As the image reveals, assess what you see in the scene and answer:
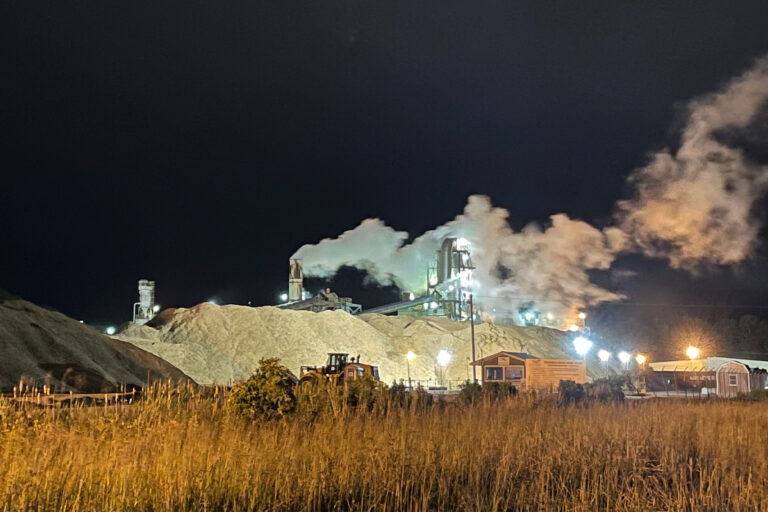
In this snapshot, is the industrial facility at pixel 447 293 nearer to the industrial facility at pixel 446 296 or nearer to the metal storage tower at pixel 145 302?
the industrial facility at pixel 446 296

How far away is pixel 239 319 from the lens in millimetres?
66500

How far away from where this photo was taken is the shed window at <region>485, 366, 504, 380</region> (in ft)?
151

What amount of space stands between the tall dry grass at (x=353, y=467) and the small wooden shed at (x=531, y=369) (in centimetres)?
3639

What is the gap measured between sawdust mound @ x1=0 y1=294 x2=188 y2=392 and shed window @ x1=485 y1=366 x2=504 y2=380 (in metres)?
21.6

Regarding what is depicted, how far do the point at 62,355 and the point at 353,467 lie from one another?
3608 centimetres

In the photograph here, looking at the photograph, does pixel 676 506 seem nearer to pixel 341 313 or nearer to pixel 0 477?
pixel 0 477

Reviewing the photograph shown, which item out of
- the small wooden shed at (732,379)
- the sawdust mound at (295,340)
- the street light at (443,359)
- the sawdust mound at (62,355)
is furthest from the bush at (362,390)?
the street light at (443,359)

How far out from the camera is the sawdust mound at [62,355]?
32.5 meters

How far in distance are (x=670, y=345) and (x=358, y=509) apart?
96835 mm

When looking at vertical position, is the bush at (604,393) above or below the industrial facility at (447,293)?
below

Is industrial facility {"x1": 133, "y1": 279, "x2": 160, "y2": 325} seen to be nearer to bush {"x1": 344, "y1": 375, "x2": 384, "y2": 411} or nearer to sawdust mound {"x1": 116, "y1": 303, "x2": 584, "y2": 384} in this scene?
sawdust mound {"x1": 116, "y1": 303, "x2": 584, "y2": 384}

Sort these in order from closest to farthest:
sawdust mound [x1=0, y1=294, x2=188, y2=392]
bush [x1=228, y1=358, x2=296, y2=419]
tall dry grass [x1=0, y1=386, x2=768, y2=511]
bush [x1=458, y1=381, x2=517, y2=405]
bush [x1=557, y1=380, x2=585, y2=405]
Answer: tall dry grass [x1=0, y1=386, x2=768, y2=511]
bush [x1=228, y1=358, x2=296, y2=419]
bush [x1=458, y1=381, x2=517, y2=405]
bush [x1=557, y1=380, x2=585, y2=405]
sawdust mound [x1=0, y1=294, x2=188, y2=392]

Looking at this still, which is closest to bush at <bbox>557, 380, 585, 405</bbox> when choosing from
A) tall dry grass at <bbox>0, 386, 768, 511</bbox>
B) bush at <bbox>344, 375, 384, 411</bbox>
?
bush at <bbox>344, 375, 384, 411</bbox>

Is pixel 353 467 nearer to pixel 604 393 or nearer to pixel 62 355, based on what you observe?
pixel 604 393
